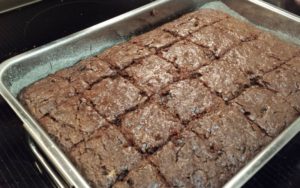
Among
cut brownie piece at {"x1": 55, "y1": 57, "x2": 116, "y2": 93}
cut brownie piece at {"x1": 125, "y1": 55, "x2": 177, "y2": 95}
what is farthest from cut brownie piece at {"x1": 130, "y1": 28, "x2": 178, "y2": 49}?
cut brownie piece at {"x1": 55, "y1": 57, "x2": 116, "y2": 93}

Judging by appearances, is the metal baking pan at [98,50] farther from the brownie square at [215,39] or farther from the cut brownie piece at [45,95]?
the brownie square at [215,39]

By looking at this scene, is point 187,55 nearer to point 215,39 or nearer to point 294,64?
point 215,39

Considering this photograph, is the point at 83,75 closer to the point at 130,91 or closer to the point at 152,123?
the point at 130,91

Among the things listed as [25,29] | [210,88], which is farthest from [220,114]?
[25,29]

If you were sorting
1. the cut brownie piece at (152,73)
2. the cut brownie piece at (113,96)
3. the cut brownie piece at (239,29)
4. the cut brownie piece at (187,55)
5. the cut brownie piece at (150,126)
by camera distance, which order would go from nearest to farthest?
the cut brownie piece at (150,126), the cut brownie piece at (113,96), the cut brownie piece at (152,73), the cut brownie piece at (187,55), the cut brownie piece at (239,29)

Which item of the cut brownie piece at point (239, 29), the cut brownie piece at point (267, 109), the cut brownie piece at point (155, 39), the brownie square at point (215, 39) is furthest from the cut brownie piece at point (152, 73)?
the cut brownie piece at point (239, 29)

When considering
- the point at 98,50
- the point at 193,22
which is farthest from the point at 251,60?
the point at 98,50
